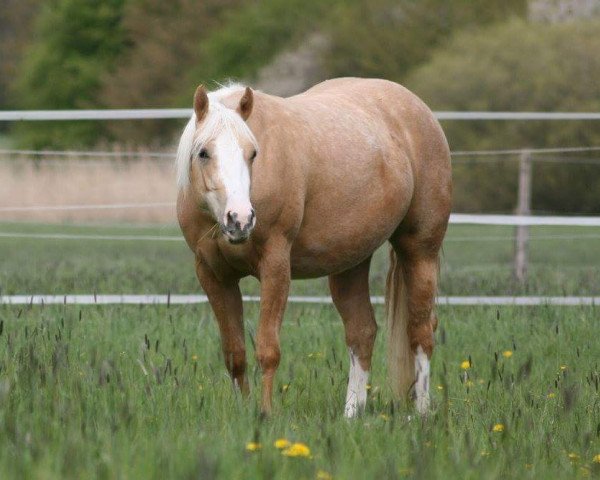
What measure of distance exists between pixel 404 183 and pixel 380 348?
1.59m

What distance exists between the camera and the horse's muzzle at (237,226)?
4.71 m


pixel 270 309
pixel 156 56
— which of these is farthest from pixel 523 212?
pixel 156 56

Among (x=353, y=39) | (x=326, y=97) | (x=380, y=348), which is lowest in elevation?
(x=380, y=348)

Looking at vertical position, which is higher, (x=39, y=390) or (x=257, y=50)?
(x=257, y=50)

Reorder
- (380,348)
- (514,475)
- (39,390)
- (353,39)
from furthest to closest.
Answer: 1. (353,39)
2. (380,348)
3. (39,390)
4. (514,475)

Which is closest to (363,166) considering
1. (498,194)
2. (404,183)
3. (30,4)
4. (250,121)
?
(404,183)

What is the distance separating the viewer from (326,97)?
6086 millimetres

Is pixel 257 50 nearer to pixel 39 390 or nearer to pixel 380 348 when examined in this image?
pixel 380 348

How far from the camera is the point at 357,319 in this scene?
20.5 feet

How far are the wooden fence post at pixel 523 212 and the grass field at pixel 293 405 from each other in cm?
231

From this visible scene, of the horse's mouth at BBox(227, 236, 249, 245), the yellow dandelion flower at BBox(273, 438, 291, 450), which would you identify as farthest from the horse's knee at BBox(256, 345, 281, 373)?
the yellow dandelion flower at BBox(273, 438, 291, 450)

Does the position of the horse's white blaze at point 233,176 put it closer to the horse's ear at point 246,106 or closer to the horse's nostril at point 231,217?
the horse's nostril at point 231,217

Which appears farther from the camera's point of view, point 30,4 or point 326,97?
point 30,4

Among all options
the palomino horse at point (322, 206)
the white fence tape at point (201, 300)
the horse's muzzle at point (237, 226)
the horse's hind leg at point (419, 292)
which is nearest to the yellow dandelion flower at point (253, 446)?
the palomino horse at point (322, 206)
